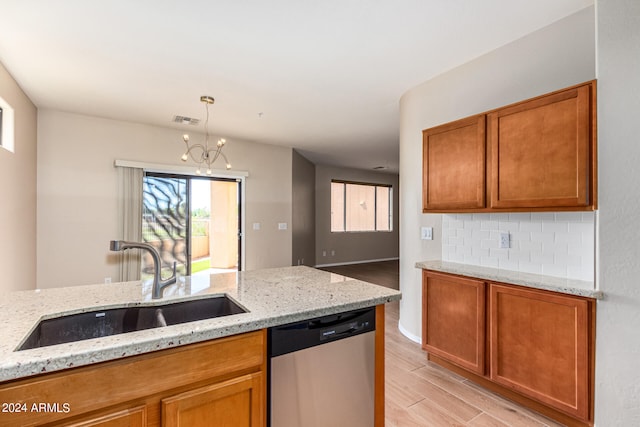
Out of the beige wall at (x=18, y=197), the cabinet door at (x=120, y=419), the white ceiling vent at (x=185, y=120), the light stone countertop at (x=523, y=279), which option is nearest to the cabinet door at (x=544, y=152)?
the light stone countertop at (x=523, y=279)

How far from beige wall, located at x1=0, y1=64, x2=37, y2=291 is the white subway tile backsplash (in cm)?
419

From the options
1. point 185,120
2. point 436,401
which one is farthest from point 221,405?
point 185,120

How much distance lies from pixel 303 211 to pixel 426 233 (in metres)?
4.01

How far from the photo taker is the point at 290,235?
612 cm

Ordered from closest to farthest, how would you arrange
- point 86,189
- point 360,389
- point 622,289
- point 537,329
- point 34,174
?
1. point 360,389
2. point 622,289
3. point 537,329
4. point 34,174
5. point 86,189

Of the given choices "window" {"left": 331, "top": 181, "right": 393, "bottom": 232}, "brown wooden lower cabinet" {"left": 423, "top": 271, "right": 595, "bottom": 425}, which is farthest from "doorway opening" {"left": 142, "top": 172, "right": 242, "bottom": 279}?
"brown wooden lower cabinet" {"left": 423, "top": 271, "right": 595, "bottom": 425}

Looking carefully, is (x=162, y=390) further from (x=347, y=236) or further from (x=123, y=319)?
(x=347, y=236)

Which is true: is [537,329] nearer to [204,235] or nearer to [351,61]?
[351,61]

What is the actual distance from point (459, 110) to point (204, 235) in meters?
4.23

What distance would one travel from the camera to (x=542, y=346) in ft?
6.20

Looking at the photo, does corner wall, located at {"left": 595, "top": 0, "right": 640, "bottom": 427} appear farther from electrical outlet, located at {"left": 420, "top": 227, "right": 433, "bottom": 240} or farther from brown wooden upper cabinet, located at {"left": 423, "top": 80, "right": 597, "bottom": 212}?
electrical outlet, located at {"left": 420, "top": 227, "right": 433, "bottom": 240}

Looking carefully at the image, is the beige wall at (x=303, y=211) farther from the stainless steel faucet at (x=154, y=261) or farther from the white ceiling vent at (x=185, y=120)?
the stainless steel faucet at (x=154, y=261)

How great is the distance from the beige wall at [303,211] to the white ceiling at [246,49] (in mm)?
2489

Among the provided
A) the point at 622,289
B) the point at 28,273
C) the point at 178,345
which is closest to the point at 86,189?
the point at 28,273
